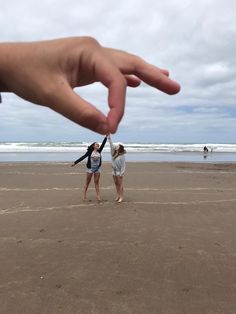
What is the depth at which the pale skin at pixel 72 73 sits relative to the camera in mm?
1736

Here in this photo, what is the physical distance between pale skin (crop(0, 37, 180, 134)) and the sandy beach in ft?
11.0

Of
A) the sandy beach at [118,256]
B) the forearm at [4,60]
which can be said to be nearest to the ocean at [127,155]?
the sandy beach at [118,256]

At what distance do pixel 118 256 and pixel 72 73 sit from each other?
4979 millimetres

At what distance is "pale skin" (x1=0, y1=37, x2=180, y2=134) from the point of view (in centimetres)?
174

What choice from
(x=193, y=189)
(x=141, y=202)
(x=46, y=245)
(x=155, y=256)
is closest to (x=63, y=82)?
(x=155, y=256)

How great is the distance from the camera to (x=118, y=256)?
644cm

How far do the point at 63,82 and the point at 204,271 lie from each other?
15.3 feet

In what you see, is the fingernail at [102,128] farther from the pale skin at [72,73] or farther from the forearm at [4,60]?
the forearm at [4,60]

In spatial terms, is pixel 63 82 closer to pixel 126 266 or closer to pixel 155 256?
pixel 126 266

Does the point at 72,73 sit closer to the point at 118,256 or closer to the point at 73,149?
the point at 118,256

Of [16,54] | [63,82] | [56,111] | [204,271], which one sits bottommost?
[204,271]

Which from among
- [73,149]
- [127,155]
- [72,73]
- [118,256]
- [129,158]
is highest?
[73,149]

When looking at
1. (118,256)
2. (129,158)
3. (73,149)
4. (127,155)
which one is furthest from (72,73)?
(73,149)

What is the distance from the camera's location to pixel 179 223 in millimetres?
8961
